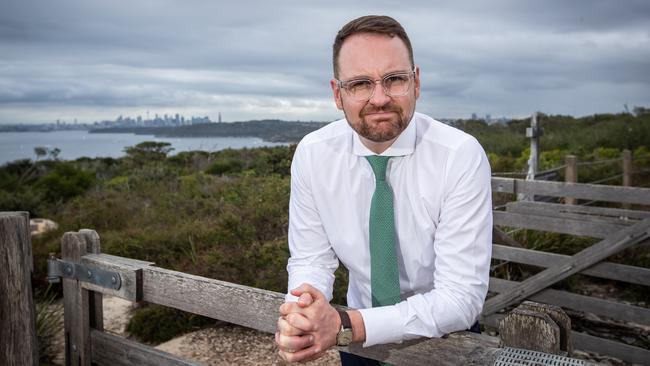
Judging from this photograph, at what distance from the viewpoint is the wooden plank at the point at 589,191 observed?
5.24 metres

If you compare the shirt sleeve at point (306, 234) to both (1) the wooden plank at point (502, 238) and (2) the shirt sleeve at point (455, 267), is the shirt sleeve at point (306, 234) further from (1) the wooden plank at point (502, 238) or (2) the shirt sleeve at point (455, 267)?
(1) the wooden plank at point (502, 238)

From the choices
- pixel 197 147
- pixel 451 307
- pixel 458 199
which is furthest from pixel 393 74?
pixel 197 147

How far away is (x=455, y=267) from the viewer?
184 centimetres

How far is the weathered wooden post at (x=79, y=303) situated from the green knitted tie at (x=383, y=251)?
5.53 feet

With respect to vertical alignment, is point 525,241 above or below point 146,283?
below

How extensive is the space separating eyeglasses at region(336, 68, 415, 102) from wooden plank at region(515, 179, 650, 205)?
13.4 ft

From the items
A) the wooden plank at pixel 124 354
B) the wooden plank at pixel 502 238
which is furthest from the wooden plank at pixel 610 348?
the wooden plank at pixel 124 354

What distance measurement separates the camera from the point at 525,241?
730cm

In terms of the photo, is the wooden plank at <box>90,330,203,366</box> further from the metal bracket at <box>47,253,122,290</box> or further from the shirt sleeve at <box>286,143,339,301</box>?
the shirt sleeve at <box>286,143,339,301</box>

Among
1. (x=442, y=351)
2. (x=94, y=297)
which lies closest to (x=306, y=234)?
(x=442, y=351)

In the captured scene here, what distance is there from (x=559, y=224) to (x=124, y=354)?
4315 mm

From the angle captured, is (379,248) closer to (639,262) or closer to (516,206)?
(516,206)

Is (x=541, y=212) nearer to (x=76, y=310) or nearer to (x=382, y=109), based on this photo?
(x=382, y=109)

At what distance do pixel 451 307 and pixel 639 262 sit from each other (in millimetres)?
6527
